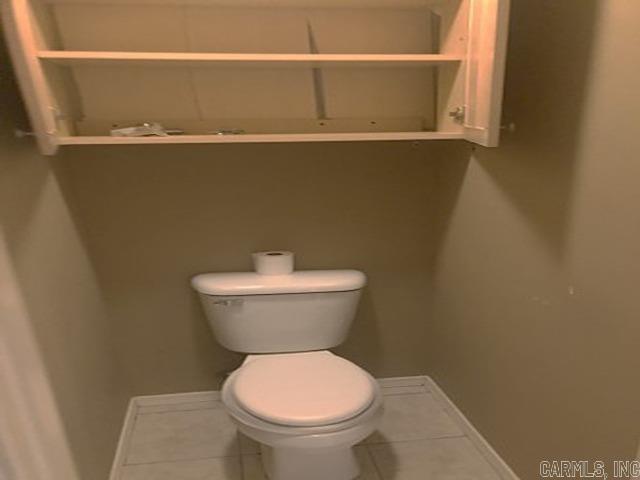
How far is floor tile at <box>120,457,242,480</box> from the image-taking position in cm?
159

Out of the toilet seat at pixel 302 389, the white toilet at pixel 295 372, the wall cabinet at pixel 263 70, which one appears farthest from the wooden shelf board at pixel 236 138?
the toilet seat at pixel 302 389

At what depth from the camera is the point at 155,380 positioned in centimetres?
192

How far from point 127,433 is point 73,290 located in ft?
2.22

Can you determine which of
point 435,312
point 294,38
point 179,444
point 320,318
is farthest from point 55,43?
point 435,312

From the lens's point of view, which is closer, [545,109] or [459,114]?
[545,109]

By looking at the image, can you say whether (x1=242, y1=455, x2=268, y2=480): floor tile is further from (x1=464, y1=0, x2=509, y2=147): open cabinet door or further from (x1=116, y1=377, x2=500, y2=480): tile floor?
(x1=464, y1=0, x2=509, y2=147): open cabinet door

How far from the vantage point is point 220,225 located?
1.75 metres

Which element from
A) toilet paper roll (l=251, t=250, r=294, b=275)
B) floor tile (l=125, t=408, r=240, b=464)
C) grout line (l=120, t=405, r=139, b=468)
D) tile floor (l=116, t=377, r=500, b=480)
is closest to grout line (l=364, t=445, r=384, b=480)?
tile floor (l=116, t=377, r=500, b=480)

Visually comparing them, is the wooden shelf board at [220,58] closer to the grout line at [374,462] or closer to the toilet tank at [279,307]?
the toilet tank at [279,307]

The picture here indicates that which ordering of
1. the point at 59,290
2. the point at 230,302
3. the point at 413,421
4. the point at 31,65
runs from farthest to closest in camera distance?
the point at 413,421 < the point at 230,302 < the point at 59,290 < the point at 31,65

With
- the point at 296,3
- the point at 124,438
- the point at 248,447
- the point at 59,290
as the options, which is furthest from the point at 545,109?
the point at 124,438

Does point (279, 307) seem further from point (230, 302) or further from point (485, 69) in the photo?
point (485, 69)

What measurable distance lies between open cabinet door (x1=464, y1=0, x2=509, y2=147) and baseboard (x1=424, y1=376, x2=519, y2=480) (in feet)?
3.27

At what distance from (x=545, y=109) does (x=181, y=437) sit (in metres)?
1.61
